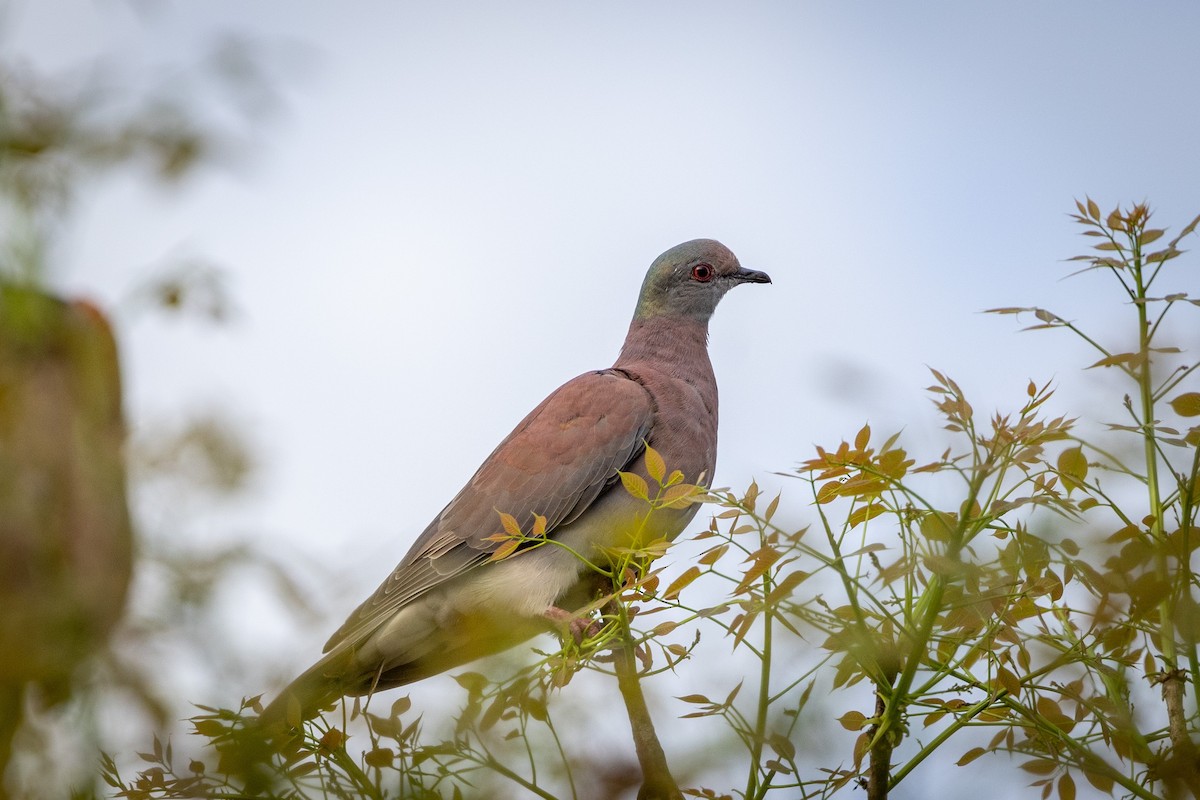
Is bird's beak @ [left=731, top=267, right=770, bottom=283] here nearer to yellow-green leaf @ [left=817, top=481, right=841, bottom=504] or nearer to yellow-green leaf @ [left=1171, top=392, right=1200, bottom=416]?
yellow-green leaf @ [left=817, top=481, right=841, bottom=504]

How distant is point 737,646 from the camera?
2.21 meters

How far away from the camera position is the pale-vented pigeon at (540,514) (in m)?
4.38

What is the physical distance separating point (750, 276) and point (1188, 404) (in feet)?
12.3

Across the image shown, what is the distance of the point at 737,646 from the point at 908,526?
385 mm

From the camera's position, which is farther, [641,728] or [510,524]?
[510,524]

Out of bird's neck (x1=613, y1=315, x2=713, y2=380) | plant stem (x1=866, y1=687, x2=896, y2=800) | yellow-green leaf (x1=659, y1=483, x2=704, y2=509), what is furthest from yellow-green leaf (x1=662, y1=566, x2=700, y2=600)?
bird's neck (x1=613, y1=315, x2=713, y2=380)

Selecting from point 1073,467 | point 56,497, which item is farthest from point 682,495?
point 56,497

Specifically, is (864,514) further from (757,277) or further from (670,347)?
(757,277)

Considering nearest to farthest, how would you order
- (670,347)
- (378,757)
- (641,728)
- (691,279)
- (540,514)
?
1. (378,757)
2. (641,728)
3. (540,514)
4. (670,347)
5. (691,279)

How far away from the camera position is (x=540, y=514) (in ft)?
15.1

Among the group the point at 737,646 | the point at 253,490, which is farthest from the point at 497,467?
the point at 253,490

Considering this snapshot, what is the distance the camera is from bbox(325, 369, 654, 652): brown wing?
4508 millimetres

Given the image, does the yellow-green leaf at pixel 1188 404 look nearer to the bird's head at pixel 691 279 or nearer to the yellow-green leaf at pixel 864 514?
the yellow-green leaf at pixel 864 514

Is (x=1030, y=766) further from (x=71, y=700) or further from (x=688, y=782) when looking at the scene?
(x=71, y=700)
